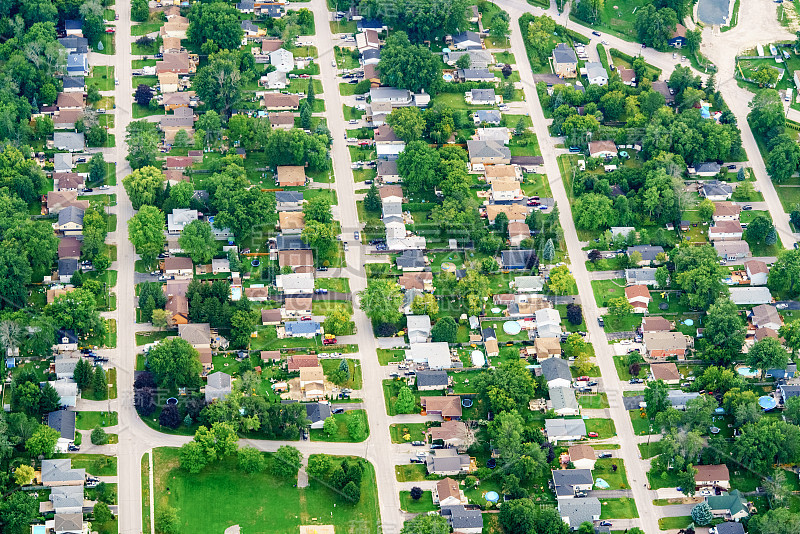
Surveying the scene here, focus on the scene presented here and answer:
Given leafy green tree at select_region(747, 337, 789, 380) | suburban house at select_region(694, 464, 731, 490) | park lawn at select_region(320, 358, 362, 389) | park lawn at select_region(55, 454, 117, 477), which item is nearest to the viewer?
park lawn at select_region(55, 454, 117, 477)

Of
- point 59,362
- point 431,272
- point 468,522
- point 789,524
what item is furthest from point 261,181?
point 789,524

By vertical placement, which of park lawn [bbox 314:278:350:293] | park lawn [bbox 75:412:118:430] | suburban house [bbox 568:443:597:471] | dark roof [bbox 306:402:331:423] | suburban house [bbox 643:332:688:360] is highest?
park lawn [bbox 314:278:350:293]

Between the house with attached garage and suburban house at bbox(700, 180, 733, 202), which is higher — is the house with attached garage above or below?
below

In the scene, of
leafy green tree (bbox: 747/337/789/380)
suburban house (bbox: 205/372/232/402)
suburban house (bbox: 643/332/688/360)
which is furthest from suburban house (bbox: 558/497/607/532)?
suburban house (bbox: 205/372/232/402)

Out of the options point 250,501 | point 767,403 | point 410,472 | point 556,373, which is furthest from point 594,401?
point 250,501

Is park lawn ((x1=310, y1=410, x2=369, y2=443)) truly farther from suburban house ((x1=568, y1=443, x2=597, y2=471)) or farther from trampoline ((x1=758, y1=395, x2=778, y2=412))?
trampoline ((x1=758, y1=395, x2=778, y2=412))

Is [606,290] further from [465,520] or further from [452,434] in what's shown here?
[465,520]
